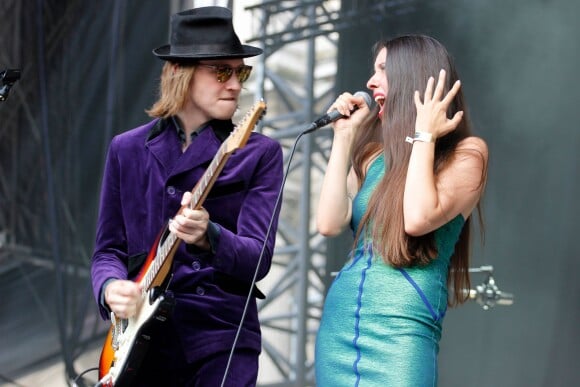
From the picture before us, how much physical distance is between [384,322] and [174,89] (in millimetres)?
928

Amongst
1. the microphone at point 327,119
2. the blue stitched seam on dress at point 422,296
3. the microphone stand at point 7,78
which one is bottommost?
the blue stitched seam on dress at point 422,296

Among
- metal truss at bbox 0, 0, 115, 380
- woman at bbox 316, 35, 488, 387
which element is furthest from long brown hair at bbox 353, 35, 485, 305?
metal truss at bbox 0, 0, 115, 380

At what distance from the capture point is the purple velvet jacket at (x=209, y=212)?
2588 mm

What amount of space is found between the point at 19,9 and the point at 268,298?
1.97 m

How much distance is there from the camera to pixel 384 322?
2.42 meters

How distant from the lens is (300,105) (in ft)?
14.9

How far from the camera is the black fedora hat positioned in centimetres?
272

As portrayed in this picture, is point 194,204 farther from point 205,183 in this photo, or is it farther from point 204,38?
A: point 204,38

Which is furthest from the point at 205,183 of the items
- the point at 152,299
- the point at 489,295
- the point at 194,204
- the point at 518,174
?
the point at 518,174

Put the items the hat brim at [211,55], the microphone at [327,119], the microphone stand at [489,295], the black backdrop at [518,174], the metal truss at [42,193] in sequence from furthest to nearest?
the metal truss at [42,193]
the black backdrop at [518,174]
the microphone stand at [489,295]
the hat brim at [211,55]
the microphone at [327,119]

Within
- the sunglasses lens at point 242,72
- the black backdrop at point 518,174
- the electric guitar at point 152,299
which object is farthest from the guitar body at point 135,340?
the black backdrop at point 518,174

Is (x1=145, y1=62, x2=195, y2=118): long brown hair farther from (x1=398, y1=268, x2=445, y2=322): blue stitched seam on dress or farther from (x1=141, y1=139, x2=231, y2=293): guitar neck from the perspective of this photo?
(x1=398, y1=268, x2=445, y2=322): blue stitched seam on dress

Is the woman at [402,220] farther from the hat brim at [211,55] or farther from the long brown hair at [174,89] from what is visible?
the long brown hair at [174,89]

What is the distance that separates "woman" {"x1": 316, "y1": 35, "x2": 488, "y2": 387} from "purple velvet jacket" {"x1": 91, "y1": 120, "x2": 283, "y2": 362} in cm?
21
